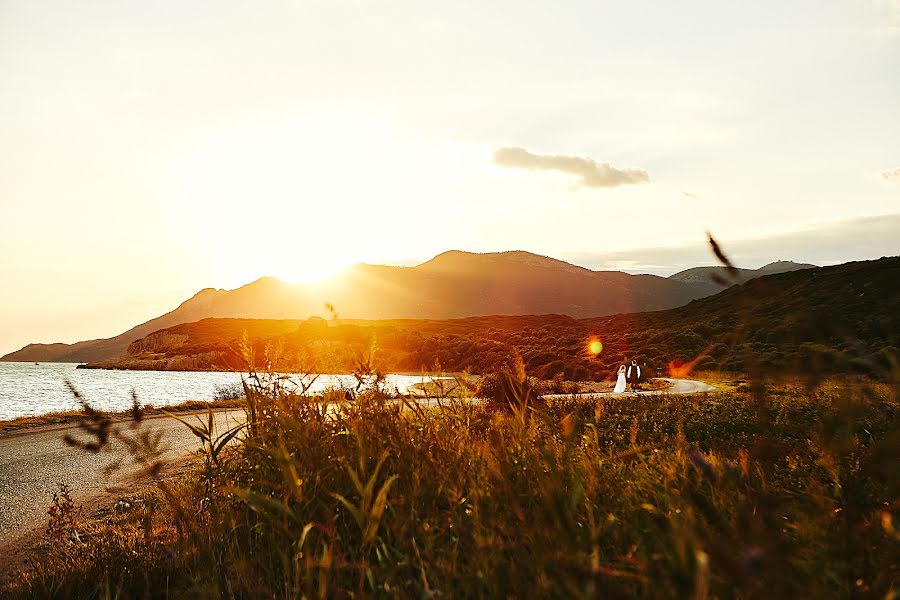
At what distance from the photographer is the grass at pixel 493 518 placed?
2170 millimetres

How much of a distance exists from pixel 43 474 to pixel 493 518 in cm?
1132

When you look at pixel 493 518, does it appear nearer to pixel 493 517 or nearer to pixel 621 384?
pixel 493 517

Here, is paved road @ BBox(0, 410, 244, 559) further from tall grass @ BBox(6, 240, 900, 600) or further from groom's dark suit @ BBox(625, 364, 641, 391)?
groom's dark suit @ BBox(625, 364, 641, 391)

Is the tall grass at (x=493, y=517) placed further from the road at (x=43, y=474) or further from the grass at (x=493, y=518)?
the road at (x=43, y=474)

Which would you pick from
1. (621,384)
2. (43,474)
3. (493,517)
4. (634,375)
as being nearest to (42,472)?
(43,474)

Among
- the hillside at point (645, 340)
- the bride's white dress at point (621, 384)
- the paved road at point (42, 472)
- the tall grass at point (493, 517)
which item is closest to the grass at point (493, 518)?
the tall grass at point (493, 517)

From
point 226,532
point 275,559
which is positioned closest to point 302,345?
point 226,532

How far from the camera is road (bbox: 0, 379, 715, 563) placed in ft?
26.1

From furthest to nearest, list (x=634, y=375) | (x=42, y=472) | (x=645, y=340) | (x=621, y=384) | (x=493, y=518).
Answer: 1. (x=645, y=340)
2. (x=621, y=384)
3. (x=634, y=375)
4. (x=42, y=472)
5. (x=493, y=518)

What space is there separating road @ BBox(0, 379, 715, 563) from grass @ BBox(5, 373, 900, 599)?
120 cm

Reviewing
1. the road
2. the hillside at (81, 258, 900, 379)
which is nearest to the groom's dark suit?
the hillside at (81, 258, 900, 379)

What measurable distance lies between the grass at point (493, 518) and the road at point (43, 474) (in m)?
1.20

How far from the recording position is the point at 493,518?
3.26 meters

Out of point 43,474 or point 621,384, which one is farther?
point 621,384
